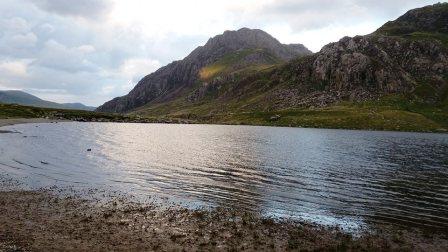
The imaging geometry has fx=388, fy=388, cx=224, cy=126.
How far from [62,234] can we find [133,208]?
1006 cm

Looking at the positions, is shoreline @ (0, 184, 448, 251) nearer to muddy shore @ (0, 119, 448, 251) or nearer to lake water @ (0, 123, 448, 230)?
muddy shore @ (0, 119, 448, 251)

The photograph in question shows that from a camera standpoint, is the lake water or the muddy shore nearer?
the muddy shore

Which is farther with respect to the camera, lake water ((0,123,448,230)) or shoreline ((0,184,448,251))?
lake water ((0,123,448,230))

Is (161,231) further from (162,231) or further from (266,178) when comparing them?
(266,178)

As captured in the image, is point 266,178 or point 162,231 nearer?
point 162,231

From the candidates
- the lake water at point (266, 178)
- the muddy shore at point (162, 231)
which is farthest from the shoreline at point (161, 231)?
the lake water at point (266, 178)

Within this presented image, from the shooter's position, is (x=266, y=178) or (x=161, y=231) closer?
(x=161, y=231)

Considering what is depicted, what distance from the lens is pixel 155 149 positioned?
10144 centimetres

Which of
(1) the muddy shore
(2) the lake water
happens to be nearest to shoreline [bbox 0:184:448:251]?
(1) the muddy shore

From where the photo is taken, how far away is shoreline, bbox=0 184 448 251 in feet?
96.6

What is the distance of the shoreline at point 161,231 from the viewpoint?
96.6ft

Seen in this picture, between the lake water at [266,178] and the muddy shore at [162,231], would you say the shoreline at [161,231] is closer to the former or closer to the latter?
the muddy shore at [162,231]

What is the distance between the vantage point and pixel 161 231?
108 feet

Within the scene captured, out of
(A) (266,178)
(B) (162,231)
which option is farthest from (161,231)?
(A) (266,178)
